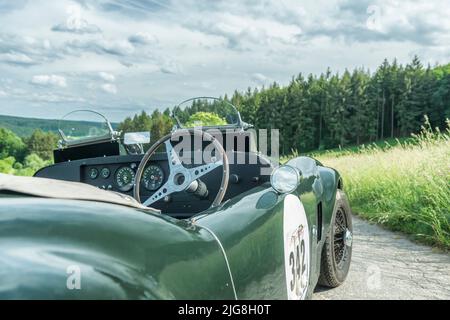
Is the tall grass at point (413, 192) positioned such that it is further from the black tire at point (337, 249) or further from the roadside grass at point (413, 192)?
the black tire at point (337, 249)

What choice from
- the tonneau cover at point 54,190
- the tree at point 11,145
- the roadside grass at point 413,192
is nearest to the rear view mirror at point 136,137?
the tree at point 11,145

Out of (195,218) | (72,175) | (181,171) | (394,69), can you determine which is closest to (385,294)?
(181,171)

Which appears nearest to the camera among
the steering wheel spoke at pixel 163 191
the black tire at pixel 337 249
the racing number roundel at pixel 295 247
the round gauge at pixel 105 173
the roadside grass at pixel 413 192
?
the racing number roundel at pixel 295 247

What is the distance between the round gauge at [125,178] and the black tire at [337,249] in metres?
1.74

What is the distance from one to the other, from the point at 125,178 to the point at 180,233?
275 cm

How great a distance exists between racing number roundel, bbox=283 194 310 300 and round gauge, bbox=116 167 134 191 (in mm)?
1921

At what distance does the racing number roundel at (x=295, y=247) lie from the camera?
2251 mm

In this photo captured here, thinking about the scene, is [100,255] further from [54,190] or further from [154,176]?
[154,176]

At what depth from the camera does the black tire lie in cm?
355

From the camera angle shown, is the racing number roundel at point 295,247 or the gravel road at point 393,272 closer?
the racing number roundel at point 295,247

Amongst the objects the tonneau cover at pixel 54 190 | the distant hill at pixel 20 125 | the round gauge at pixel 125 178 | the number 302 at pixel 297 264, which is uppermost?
the distant hill at pixel 20 125

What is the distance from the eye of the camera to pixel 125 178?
164 inches

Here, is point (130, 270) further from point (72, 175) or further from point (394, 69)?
point (394, 69)

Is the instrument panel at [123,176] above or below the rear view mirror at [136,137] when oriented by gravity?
below
